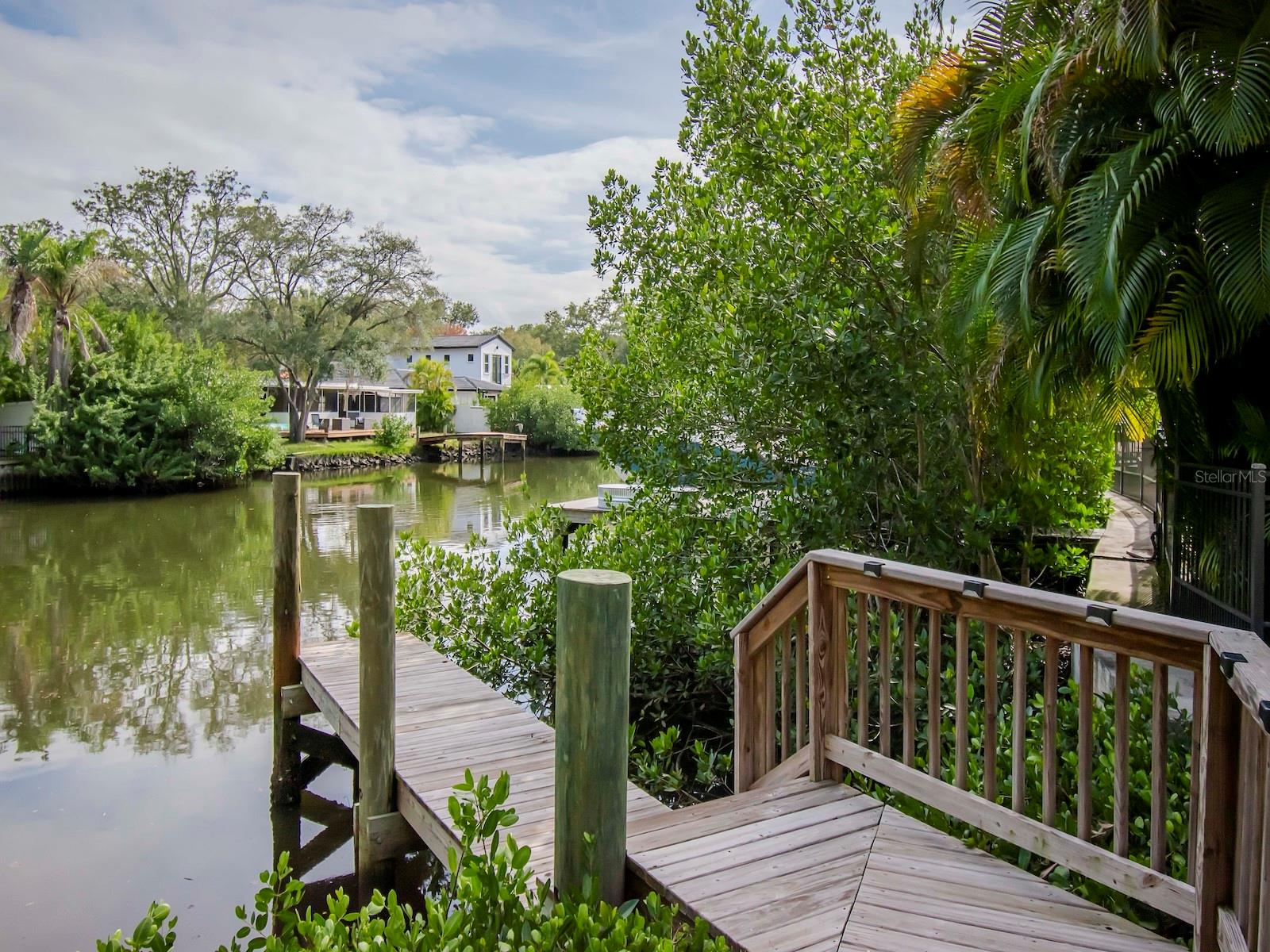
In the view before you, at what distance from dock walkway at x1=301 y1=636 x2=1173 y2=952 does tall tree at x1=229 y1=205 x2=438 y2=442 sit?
40.1 m

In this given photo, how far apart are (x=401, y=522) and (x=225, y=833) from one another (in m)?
16.7

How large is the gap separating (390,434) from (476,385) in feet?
79.1

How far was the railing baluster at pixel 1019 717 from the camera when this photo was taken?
3102mm

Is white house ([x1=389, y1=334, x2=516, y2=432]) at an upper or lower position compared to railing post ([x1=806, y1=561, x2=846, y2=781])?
upper

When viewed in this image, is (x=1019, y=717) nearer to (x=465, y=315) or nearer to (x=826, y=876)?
(x=826, y=876)

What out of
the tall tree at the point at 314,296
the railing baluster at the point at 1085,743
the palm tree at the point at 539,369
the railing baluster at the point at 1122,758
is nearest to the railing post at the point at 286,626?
the railing baluster at the point at 1085,743

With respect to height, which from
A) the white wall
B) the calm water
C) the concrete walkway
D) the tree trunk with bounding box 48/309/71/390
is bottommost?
the calm water

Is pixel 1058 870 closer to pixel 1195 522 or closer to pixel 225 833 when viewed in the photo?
pixel 1195 522

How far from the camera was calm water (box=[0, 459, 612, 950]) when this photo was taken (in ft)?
21.0

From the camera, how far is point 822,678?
392 centimetres

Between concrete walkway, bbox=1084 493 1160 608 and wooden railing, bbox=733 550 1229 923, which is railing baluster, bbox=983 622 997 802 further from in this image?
concrete walkway, bbox=1084 493 1160 608

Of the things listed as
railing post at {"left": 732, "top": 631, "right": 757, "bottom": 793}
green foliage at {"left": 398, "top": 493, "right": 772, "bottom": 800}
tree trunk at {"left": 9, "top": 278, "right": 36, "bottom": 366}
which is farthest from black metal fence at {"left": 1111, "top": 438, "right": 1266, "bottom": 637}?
tree trunk at {"left": 9, "top": 278, "right": 36, "bottom": 366}

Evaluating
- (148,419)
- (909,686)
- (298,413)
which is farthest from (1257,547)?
(298,413)

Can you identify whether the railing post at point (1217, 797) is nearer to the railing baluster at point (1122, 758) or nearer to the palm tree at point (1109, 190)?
the railing baluster at point (1122, 758)
